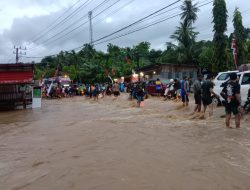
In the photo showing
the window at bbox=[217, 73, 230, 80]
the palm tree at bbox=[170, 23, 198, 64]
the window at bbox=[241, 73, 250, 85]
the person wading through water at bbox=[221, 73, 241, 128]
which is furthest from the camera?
the palm tree at bbox=[170, 23, 198, 64]

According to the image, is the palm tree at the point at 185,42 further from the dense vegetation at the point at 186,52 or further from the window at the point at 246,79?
the window at the point at 246,79

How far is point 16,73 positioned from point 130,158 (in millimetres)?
15939

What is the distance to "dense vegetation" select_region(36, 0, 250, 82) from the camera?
34.3 meters

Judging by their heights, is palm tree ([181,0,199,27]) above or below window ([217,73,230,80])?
above

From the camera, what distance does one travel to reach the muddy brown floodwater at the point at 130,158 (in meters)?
6.05

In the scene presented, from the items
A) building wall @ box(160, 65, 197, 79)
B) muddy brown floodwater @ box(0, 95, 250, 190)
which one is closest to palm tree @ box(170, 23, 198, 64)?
building wall @ box(160, 65, 197, 79)

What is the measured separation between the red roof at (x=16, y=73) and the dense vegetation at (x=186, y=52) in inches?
706

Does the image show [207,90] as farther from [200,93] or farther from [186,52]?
[186,52]

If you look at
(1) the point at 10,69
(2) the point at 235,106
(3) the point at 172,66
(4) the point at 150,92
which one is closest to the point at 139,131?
(2) the point at 235,106

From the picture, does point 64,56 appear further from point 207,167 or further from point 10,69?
point 207,167

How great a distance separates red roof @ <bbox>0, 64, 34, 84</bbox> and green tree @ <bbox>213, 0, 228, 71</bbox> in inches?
702

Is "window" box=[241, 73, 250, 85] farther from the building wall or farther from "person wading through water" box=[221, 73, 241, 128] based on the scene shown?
the building wall

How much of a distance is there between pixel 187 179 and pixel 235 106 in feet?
16.2

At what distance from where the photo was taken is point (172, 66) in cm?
3838
